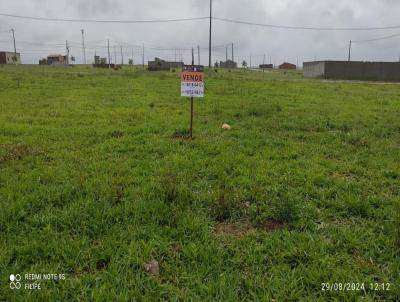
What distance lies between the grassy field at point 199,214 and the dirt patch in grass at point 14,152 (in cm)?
3

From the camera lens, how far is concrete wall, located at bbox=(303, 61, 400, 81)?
40.1 meters

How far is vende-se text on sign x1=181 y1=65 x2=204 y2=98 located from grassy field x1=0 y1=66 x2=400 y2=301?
1.02 m

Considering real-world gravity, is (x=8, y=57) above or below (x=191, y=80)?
above

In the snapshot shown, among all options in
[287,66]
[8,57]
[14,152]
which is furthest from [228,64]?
[14,152]

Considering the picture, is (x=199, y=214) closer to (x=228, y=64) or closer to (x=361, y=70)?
(x=361, y=70)

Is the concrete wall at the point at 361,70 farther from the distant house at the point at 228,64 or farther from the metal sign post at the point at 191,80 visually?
the distant house at the point at 228,64

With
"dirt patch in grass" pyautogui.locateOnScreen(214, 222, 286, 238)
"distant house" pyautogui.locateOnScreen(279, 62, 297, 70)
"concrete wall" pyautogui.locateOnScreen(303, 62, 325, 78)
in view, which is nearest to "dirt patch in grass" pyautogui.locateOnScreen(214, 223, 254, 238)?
"dirt patch in grass" pyautogui.locateOnScreen(214, 222, 286, 238)

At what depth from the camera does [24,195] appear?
4.09m

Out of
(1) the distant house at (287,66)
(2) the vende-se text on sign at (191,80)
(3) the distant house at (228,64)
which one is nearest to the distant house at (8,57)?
(3) the distant house at (228,64)

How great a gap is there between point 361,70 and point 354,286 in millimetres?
44025

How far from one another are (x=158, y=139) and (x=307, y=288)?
476cm

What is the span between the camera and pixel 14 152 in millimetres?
5703

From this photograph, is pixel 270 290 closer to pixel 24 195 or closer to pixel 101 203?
pixel 101 203

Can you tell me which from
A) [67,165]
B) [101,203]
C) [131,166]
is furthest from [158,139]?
[101,203]
